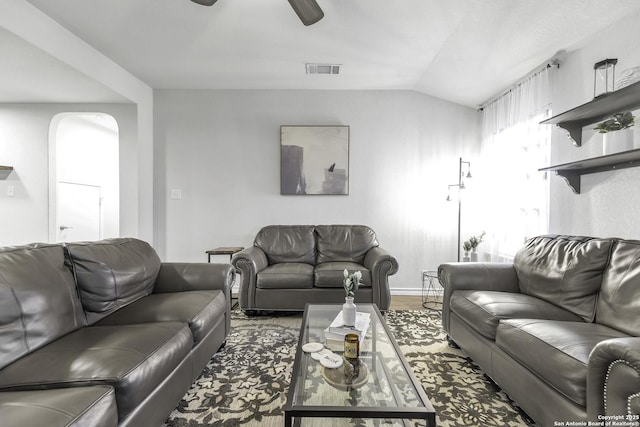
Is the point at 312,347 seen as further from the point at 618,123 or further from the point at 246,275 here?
the point at 618,123

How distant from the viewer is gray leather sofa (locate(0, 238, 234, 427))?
1.08m

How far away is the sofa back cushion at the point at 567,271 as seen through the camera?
1.92 m

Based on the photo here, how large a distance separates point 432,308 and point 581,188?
6.12ft

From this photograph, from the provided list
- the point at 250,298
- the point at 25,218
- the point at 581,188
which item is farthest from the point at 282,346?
the point at 25,218

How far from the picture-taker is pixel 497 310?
1.95 metres

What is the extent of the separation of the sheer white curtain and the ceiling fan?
7.36 feet

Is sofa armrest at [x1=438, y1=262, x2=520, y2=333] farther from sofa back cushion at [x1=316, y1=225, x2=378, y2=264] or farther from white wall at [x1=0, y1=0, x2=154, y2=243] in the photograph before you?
white wall at [x1=0, y1=0, x2=154, y2=243]

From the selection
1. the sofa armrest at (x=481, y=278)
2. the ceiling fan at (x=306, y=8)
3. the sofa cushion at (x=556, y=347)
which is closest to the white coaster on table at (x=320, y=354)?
the sofa cushion at (x=556, y=347)

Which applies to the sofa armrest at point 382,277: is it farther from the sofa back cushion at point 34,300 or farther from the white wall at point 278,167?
the sofa back cushion at point 34,300

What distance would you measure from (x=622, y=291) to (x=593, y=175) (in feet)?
3.72

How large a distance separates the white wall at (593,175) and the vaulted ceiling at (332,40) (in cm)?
14

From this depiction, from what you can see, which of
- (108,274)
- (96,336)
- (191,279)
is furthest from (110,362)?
(191,279)

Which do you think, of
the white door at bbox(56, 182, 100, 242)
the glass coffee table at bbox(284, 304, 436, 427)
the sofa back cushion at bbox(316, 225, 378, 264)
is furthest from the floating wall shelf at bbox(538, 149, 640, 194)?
the white door at bbox(56, 182, 100, 242)

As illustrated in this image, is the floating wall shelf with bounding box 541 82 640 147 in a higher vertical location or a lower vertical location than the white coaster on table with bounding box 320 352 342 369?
higher
